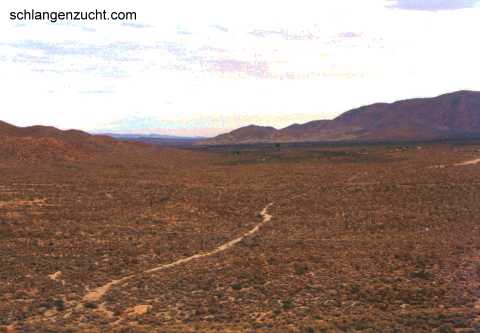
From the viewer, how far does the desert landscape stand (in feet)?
48.3

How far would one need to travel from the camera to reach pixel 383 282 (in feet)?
58.0

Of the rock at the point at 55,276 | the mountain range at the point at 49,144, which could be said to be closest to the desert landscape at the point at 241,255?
the rock at the point at 55,276

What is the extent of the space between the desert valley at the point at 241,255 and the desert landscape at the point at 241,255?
8 cm

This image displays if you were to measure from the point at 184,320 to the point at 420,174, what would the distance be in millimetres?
40521

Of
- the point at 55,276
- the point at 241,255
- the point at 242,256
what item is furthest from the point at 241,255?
the point at 55,276

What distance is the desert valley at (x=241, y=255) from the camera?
14.7 meters

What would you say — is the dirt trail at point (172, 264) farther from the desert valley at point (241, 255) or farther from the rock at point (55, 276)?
the rock at point (55, 276)

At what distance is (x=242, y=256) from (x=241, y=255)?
7.6 inches

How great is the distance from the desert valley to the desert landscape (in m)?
0.08

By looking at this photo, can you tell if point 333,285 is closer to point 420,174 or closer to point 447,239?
point 447,239

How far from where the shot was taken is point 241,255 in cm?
2220

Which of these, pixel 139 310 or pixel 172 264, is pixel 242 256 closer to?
pixel 172 264

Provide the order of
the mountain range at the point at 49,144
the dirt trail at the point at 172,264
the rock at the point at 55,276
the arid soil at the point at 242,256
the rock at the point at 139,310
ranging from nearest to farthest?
1. the arid soil at the point at 242,256
2. the rock at the point at 139,310
3. the dirt trail at the point at 172,264
4. the rock at the point at 55,276
5. the mountain range at the point at 49,144

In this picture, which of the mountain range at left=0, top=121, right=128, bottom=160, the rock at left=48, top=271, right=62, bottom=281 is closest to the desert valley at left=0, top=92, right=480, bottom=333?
the rock at left=48, top=271, right=62, bottom=281
